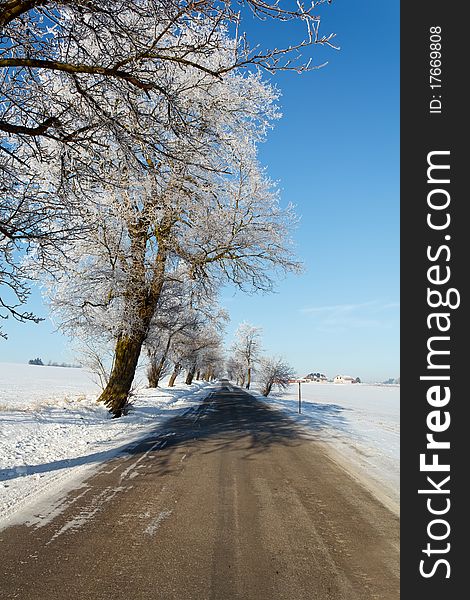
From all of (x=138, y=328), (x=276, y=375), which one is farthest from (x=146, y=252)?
(x=276, y=375)

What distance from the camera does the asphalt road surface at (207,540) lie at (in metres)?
3.18

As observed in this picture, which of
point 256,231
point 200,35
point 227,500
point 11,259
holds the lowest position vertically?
point 227,500

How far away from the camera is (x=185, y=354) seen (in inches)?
1790

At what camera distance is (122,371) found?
15719mm

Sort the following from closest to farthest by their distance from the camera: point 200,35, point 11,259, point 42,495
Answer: point 200,35 → point 42,495 → point 11,259

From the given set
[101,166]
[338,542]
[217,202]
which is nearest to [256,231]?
[217,202]

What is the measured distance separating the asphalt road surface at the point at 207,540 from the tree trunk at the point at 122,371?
8.43m

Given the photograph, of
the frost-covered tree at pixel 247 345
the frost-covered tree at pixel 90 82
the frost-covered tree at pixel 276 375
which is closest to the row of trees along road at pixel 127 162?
the frost-covered tree at pixel 90 82

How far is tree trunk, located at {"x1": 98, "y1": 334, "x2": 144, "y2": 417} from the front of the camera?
1543 cm

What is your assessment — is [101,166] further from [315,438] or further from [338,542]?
[315,438]

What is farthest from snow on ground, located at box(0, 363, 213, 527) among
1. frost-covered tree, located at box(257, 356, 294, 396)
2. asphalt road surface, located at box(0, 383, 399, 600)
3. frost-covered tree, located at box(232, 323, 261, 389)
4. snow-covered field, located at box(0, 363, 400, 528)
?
frost-covered tree, located at box(232, 323, 261, 389)

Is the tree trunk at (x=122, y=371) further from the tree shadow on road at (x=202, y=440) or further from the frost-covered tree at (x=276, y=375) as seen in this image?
the frost-covered tree at (x=276, y=375)

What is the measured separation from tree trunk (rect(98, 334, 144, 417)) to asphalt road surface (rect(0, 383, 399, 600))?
8427mm

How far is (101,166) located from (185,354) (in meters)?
40.3
